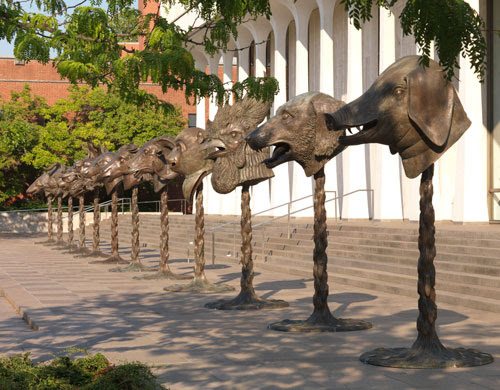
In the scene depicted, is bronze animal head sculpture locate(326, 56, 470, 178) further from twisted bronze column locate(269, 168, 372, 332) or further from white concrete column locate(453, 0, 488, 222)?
white concrete column locate(453, 0, 488, 222)

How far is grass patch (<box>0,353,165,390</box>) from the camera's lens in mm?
6758

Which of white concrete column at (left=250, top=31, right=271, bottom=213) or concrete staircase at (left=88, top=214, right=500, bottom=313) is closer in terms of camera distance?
concrete staircase at (left=88, top=214, right=500, bottom=313)

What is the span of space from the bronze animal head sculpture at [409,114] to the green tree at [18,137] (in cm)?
4272

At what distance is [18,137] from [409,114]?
43.7 m

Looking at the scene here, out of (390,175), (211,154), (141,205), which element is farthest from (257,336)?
(141,205)

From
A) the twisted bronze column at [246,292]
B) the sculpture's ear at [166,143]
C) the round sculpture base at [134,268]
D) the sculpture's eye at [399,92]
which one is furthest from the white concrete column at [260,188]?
the sculpture's eye at [399,92]

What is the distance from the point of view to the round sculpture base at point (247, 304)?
49.2ft

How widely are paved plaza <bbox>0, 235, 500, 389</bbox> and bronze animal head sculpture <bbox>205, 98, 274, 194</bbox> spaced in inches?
82.4

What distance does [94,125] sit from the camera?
55.6 metres

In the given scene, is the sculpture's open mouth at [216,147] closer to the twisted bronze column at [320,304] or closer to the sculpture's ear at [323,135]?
the twisted bronze column at [320,304]

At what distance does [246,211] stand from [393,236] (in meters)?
7.24

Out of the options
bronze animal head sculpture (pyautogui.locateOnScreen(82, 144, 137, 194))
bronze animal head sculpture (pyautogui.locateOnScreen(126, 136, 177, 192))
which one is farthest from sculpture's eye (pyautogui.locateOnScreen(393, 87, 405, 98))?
bronze animal head sculpture (pyautogui.locateOnScreen(82, 144, 137, 194))

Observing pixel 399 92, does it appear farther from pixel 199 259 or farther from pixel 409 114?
pixel 199 259

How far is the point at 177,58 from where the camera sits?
7680 mm
